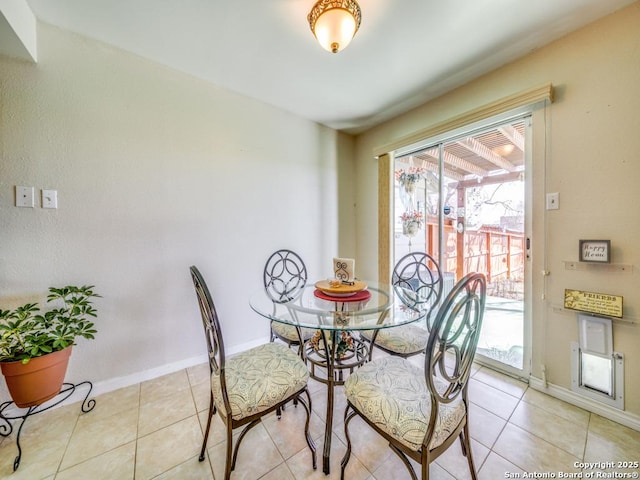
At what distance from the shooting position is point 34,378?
1.31 metres

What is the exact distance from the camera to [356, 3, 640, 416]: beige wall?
4.74ft

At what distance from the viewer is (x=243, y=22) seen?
1.56 metres

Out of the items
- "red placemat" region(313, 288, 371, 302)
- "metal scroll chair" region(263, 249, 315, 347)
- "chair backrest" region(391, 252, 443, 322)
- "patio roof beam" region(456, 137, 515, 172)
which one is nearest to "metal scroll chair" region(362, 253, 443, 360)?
"chair backrest" region(391, 252, 443, 322)

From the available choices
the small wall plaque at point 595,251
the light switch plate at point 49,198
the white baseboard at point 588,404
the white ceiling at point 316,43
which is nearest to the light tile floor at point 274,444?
the white baseboard at point 588,404

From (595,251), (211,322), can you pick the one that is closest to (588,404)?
(595,251)

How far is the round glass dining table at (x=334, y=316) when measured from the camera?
1.26m

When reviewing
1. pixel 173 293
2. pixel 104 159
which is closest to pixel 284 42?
pixel 104 159

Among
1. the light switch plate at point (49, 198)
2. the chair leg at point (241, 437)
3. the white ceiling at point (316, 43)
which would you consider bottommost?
the chair leg at point (241, 437)

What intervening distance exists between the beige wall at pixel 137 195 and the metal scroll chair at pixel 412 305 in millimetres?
1260

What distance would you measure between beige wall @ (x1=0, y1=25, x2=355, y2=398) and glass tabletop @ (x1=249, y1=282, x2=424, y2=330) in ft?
2.74

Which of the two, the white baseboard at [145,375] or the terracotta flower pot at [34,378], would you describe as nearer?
the terracotta flower pot at [34,378]

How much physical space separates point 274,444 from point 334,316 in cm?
76

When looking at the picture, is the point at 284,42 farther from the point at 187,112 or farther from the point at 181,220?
the point at 181,220

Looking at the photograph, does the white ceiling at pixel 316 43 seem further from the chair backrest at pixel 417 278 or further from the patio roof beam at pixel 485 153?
the chair backrest at pixel 417 278
